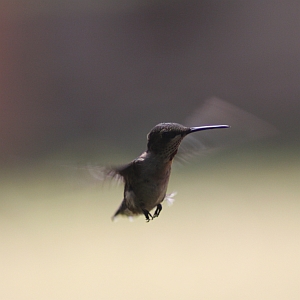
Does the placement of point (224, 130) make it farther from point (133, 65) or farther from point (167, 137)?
point (133, 65)

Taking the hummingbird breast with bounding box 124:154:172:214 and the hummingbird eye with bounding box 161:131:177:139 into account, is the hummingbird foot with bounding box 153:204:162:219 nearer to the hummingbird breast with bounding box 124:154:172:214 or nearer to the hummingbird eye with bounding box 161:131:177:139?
→ the hummingbird breast with bounding box 124:154:172:214

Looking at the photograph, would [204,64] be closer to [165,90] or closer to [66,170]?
[165,90]

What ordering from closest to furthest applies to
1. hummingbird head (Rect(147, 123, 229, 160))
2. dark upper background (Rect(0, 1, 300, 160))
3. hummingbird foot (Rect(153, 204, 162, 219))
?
hummingbird head (Rect(147, 123, 229, 160)) → hummingbird foot (Rect(153, 204, 162, 219)) → dark upper background (Rect(0, 1, 300, 160))

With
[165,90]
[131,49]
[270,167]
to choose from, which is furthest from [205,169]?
[131,49]

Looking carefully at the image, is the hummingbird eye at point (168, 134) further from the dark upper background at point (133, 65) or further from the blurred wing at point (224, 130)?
the dark upper background at point (133, 65)

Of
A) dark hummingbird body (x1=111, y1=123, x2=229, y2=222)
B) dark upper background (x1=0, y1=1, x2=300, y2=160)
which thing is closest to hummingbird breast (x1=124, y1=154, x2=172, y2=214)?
dark hummingbird body (x1=111, y1=123, x2=229, y2=222)

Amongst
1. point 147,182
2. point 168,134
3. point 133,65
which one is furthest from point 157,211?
point 133,65
